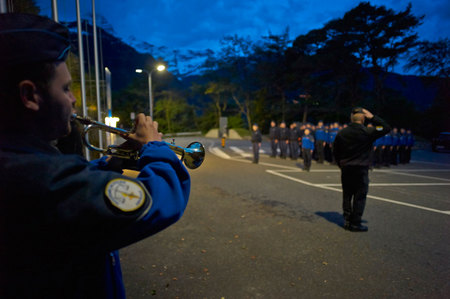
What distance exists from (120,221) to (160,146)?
1.23ft

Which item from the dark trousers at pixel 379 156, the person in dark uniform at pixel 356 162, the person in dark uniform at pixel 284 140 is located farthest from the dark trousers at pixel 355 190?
the person in dark uniform at pixel 284 140

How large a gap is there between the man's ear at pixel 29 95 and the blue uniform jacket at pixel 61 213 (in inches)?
4.2

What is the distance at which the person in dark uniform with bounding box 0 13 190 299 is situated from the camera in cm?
79

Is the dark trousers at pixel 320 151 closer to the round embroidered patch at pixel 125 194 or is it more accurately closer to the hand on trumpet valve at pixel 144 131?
the hand on trumpet valve at pixel 144 131

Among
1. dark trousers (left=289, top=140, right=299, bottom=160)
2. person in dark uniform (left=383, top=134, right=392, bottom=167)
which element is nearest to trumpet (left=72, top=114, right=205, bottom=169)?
person in dark uniform (left=383, top=134, right=392, bottom=167)

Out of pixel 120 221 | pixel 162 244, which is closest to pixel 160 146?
pixel 120 221

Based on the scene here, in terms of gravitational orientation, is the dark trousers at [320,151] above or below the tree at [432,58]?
below

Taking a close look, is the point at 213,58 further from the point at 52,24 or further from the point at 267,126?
the point at 52,24

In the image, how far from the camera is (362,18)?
71.3 feet

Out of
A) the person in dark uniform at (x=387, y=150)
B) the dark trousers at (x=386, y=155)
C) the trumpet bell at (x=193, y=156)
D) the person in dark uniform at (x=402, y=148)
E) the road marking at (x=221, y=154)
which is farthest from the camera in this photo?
the road marking at (x=221, y=154)

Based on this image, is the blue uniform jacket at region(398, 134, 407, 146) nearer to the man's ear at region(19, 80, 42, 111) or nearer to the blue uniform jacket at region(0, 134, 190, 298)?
the blue uniform jacket at region(0, 134, 190, 298)

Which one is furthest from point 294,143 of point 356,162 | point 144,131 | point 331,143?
point 144,131

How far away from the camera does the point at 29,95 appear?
883mm

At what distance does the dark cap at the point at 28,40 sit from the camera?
2.72 ft
